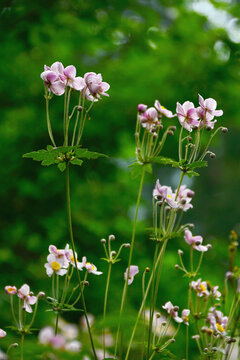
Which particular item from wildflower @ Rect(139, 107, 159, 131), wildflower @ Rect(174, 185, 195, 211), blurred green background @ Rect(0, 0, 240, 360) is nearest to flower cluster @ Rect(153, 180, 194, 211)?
wildflower @ Rect(174, 185, 195, 211)

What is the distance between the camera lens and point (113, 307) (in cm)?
280

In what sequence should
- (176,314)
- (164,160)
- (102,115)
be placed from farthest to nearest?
1. (102,115)
2. (176,314)
3. (164,160)

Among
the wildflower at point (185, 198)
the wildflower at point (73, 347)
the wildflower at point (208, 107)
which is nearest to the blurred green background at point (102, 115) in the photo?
the wildflower at point (73, 347)

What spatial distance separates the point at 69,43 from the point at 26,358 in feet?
9.21

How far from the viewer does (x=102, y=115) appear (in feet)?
10.3

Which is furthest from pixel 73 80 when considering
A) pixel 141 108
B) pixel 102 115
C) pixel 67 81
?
pixel 102 115

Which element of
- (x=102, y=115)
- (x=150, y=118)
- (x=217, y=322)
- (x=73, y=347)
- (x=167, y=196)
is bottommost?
(x=73, y=347)

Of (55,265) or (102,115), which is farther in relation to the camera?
(102,115)

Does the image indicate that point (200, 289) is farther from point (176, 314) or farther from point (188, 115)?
point (188, 115)

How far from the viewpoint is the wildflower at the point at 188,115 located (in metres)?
0.91

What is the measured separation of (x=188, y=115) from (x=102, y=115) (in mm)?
2273

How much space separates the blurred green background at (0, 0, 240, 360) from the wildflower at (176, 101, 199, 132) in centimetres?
193

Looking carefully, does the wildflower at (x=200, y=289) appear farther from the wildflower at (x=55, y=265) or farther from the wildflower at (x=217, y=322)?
the wildflower at (x=55, y=265)

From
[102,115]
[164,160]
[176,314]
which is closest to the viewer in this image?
[164,160]
